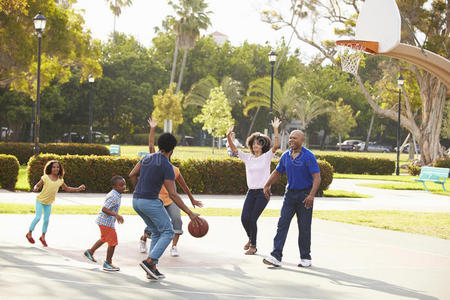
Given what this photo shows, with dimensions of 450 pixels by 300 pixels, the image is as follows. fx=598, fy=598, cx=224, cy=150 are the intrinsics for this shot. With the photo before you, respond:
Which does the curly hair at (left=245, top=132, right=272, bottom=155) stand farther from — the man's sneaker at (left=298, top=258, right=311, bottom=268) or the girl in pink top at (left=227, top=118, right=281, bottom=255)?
the man's sneaker at (left=298, top=258, right=311, bottom=268)

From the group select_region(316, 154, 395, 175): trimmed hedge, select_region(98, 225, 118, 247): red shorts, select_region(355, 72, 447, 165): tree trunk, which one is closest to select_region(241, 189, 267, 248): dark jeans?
select_region(98, 225, 118, 247): red shorts

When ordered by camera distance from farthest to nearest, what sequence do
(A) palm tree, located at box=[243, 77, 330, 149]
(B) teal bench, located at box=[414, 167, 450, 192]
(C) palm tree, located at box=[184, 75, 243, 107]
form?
(C) palm tree, located at box=[184, 75, 243, 107] < (A) palm tree, located at box=[243, 77, 330, 149] < (B) teal bench, located at box=[414, 167, 450, 192]

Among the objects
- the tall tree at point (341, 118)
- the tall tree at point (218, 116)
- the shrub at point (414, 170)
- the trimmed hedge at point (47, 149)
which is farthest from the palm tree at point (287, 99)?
the trimmed hedge at point (47, 149)

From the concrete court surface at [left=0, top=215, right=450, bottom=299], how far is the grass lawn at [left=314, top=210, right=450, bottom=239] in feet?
3.92

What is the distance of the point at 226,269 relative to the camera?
723cm

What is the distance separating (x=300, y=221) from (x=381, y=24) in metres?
5.79

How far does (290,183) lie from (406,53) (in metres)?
5.10

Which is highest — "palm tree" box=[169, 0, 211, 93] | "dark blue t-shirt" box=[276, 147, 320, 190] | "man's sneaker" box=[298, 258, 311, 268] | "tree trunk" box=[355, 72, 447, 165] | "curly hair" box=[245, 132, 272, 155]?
"palm tree" box=[169, 0, 211, 93]

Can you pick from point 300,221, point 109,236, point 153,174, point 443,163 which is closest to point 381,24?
point 300,221

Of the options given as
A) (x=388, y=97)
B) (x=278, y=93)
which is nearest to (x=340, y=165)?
(x=388, y=97)

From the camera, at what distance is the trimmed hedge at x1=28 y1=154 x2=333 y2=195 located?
16.9 meters

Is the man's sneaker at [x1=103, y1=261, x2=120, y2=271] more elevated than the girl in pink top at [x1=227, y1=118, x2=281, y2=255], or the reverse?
the girl in pink top at [x1=227, y1=118, x2=281, y2=255]

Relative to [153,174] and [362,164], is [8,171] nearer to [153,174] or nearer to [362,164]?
[153,174]

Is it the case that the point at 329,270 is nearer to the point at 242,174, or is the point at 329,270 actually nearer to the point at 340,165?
the point at 242,174
